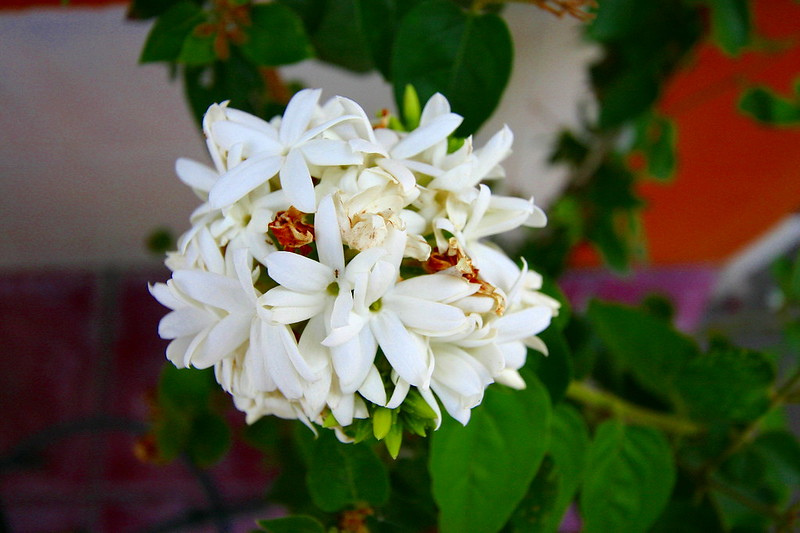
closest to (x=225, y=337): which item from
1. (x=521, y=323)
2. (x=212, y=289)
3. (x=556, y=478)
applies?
(x=212, y=289)

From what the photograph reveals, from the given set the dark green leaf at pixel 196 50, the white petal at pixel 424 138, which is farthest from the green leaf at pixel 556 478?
the dark green leaf at pixel 196 50

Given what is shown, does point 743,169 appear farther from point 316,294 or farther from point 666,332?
point 316,294

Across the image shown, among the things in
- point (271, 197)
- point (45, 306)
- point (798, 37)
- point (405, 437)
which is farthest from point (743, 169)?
point (45, 306)

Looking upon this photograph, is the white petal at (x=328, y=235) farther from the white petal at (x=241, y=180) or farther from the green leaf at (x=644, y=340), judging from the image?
the green leaf at (x=644, y=340)

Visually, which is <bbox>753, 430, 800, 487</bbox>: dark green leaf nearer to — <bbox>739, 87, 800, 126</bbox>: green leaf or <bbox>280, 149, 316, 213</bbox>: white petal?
<bbox>739, 87, 800, 126</bbox>: green leaf

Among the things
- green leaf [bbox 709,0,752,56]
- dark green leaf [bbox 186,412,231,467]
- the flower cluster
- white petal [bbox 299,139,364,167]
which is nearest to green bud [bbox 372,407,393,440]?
the flower cluster
